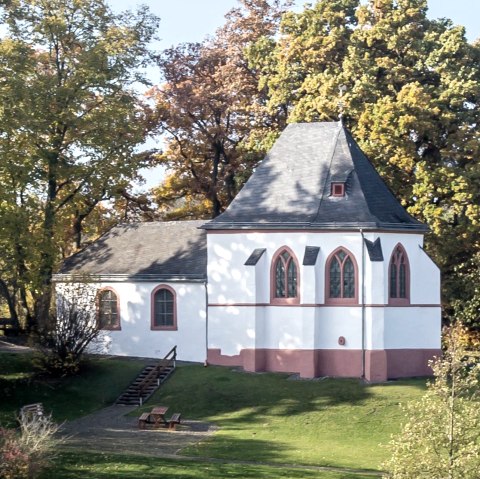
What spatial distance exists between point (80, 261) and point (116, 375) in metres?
8.21

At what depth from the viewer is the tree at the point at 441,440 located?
20.8 meters

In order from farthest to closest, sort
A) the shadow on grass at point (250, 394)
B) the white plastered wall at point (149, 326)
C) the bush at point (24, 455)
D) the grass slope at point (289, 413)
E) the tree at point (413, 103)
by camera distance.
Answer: the tree at point (413, 103)
the white plastered wall at point (149, 326)
the shadow on grass at point (250, 394)
the grass slope at point (289, 413)
the bush at point (24, 455)

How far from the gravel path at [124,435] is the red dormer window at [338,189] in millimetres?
11455

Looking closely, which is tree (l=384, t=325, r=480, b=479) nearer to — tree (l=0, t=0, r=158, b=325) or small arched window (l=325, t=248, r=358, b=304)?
small arched window (l=325, t=248, r=358, b=304)

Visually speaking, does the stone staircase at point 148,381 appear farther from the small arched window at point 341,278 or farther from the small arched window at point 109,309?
the small arched window at point 341,278

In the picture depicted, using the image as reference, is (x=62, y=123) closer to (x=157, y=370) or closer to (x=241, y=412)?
(x=157, y=370)

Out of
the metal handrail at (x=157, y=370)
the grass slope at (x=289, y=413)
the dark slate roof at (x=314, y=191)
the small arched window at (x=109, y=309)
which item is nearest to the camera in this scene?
the grass slope at (x=289, y=413)

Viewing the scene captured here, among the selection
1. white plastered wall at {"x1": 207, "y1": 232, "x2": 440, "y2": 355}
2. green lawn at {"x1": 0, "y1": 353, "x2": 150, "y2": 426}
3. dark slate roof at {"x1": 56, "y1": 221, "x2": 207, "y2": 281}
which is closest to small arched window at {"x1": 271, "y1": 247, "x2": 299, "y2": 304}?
white plastered wall at {"x1": 207, "y1": 232, "x2": 440, "y2": 355}

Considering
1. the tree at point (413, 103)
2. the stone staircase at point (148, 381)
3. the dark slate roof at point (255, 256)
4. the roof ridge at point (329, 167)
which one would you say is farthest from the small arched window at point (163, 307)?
the tree at point (413, 103)

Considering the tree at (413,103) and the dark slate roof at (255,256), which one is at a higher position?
the tree at (413,103)

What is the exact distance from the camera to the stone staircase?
37.9 meters

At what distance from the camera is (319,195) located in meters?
41.0

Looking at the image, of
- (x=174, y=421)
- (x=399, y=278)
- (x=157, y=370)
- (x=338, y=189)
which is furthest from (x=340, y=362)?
(x=174, y=421)

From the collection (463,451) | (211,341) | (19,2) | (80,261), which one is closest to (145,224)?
(80,261)
